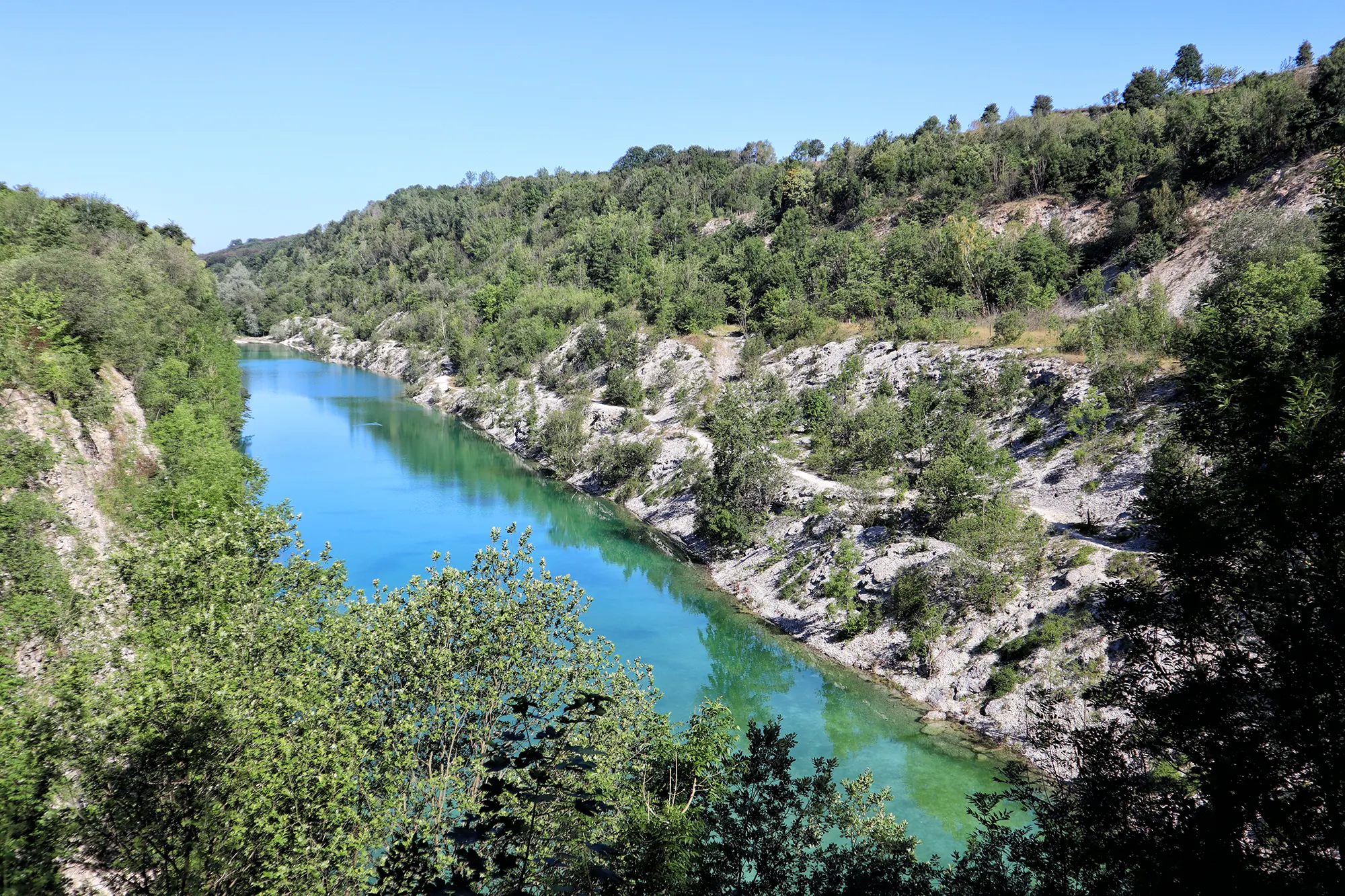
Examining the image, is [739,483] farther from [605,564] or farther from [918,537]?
[918,537]

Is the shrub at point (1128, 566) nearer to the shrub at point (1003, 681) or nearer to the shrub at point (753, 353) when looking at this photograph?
the shrub at point (1003, 681)

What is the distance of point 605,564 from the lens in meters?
49.9

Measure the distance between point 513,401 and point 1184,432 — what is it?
3151 inches

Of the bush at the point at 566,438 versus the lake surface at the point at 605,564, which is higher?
the bush at the point at 566,438

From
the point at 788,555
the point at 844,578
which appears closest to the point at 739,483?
the point at 788,555

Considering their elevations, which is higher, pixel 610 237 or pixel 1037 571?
pixel 610 237

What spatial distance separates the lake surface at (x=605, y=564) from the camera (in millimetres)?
28859

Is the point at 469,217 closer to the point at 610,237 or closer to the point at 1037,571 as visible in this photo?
the point at 610,237

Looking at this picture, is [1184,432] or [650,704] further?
[650,704]

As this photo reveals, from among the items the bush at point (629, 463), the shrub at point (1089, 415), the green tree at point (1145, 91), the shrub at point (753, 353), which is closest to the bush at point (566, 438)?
the bush at point (629, 463)

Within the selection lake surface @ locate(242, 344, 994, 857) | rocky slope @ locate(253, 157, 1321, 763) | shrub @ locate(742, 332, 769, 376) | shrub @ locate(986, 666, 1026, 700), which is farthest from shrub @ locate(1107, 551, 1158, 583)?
shrub @ locate(742, 332, 769, 376)

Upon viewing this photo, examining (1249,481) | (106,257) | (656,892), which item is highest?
(106,257)

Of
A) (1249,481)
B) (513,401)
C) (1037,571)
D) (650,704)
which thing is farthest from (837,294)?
(1249,481)

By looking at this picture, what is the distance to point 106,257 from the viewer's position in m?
61.5
